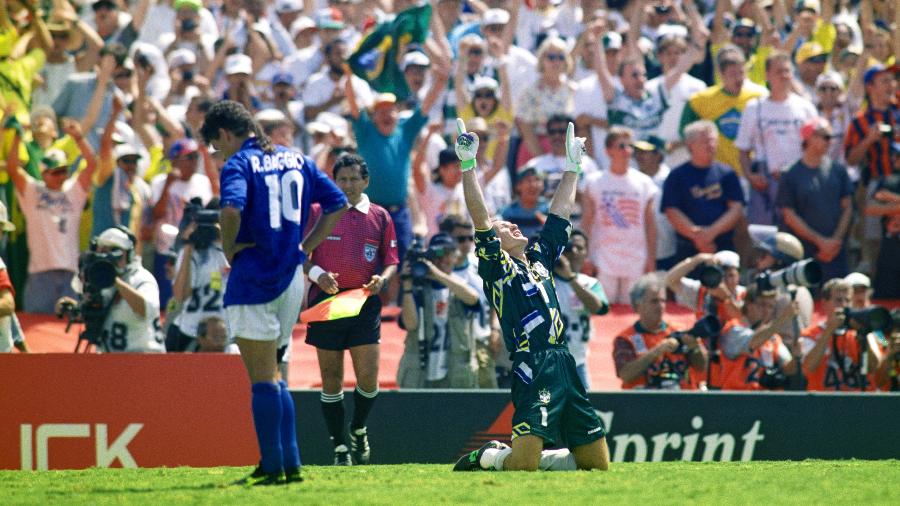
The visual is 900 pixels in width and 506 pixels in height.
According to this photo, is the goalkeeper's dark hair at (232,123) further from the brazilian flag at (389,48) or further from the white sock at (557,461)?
the brazilian flag at (389,48)

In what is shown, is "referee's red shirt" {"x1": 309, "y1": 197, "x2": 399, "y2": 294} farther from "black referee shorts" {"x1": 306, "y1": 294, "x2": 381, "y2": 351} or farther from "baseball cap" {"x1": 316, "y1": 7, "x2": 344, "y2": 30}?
"baseball cap" {"x1": 316, "y1": 7, "x2": 344, "y2": 30}

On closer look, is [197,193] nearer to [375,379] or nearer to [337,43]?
[337,43]

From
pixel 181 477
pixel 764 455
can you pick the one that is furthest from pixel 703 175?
pixel 181 477

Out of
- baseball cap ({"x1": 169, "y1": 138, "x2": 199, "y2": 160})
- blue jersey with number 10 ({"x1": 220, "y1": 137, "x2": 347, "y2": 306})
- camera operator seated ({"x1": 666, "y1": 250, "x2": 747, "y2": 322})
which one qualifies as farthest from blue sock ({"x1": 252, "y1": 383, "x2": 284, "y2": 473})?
baseball cap ({"x1": 169, "y1": 138, "x2": 199, "y2": 160})

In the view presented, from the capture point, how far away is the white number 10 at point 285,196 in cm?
772

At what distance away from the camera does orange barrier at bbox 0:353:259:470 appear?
426 inches

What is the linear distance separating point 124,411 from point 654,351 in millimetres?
4189

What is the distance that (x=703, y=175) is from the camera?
1449cm

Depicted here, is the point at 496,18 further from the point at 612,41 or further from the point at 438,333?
the point at 438,333

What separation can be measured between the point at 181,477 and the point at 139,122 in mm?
7232

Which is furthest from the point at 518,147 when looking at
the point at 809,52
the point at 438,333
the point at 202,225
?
the point at 202,225

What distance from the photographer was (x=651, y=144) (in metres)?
15.4

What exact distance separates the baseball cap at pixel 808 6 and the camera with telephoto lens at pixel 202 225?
28.0 ft

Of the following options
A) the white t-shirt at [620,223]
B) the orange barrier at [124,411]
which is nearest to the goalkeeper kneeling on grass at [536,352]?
the orange barrier at [124,411]
